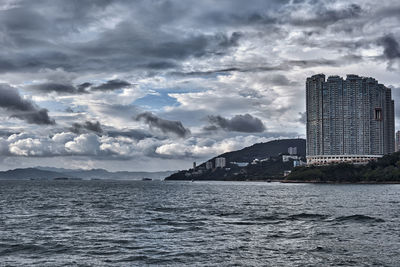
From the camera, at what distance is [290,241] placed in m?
50.5

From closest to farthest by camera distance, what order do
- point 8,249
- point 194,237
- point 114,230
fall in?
point 8,249
point 194,237
point 114,230

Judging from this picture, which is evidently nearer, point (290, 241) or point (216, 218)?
point (290, 241)

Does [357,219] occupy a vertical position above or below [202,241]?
above

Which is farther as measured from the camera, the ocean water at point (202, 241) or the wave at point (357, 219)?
the wave at point (357, 219)

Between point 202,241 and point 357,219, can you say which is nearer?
point 202,241

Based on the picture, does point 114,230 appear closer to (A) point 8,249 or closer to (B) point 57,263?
(A) point 8,249

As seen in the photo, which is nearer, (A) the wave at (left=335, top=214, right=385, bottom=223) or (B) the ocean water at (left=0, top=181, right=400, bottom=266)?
(B) the ocean water at (left=0, top=181, right=400, bottom=266)

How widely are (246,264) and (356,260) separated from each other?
1031cm

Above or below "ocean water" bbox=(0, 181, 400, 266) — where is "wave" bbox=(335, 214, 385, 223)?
above

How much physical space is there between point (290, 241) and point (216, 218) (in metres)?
26.8

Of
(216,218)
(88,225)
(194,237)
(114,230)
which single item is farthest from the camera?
(216,218)

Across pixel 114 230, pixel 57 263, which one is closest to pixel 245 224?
pixel 114 230

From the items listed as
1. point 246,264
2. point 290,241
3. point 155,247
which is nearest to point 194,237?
point 155,247

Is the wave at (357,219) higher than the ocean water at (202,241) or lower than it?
higher
